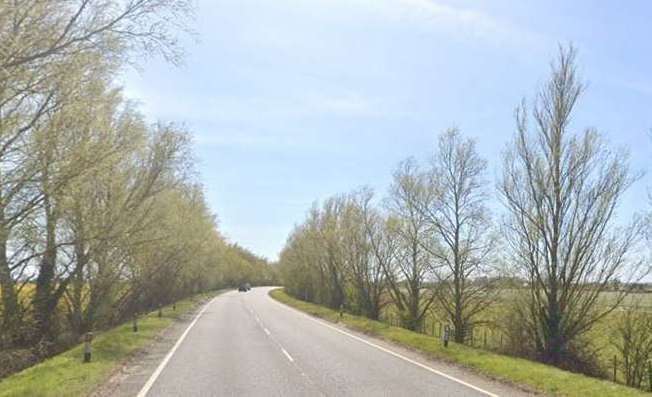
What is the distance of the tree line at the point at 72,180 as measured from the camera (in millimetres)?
12188

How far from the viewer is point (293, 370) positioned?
52.1ft

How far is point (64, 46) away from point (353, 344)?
619 inches

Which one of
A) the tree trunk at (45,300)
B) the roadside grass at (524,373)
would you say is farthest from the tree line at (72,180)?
the roadside grass at (524,373)

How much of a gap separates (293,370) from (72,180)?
22.7 feet

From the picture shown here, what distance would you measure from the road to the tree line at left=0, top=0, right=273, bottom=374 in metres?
5.01

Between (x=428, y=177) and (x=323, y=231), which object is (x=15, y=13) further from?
(x=323, y=231)

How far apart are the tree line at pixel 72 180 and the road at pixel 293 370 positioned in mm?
5011

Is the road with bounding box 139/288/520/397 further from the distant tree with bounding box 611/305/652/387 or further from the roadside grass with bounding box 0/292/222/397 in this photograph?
the distant tree with bounding box 611/305/652/387

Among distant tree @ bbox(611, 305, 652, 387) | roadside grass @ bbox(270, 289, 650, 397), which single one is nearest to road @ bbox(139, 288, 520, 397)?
roadside grass @ bbox(270, 289, 650, 397)

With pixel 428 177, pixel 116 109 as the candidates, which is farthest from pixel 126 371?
pixel 428 177

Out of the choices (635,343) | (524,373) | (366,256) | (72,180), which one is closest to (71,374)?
(72,180)

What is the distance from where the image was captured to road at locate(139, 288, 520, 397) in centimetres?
1288

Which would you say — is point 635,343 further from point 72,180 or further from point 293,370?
point 72,180

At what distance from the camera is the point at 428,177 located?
119 ft
